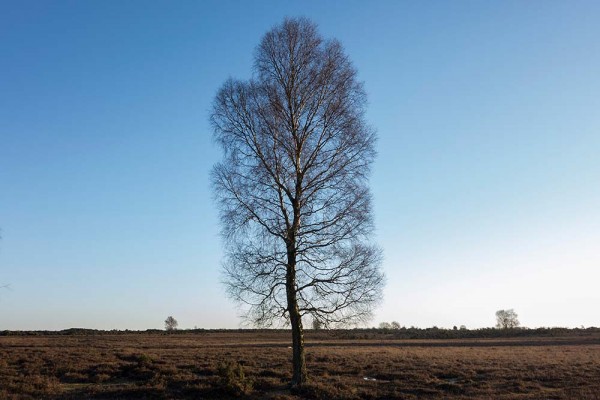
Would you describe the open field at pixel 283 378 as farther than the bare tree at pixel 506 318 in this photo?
No

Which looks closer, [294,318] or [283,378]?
[294,318]

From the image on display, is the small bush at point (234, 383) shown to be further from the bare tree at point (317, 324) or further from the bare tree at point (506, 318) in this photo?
the bare tree at point (506, 318)

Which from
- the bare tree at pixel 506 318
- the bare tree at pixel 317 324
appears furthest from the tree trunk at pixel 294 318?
the bare tree at pixel 506 318

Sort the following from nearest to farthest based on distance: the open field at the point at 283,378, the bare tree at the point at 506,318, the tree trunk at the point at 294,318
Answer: the tree trunk at the point at 294,318, the open field at the point at 283,378, the bare tree at the point at 506,318

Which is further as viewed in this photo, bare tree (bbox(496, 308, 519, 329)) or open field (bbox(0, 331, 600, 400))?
bare tree (bbox(496, 308, 519, 329))

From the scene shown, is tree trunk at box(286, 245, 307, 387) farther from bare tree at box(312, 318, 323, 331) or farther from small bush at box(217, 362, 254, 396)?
small bush at box(217, 362, 254, 396)

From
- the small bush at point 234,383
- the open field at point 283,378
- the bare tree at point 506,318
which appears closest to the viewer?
the small bush at point 234,383

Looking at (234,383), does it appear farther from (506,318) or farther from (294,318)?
(506,318)

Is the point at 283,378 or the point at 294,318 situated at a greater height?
the point at 294,318

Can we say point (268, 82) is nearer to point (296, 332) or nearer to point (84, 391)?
point (296, 332)

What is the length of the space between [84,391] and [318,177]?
38.0 ft

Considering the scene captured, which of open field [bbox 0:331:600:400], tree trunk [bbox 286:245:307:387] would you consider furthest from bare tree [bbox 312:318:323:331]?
open field [bbox 0:331:600:400]

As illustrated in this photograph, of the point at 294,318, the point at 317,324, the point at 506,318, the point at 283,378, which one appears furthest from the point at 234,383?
the point at 506,318

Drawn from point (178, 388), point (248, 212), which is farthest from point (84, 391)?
point (248, 212)
